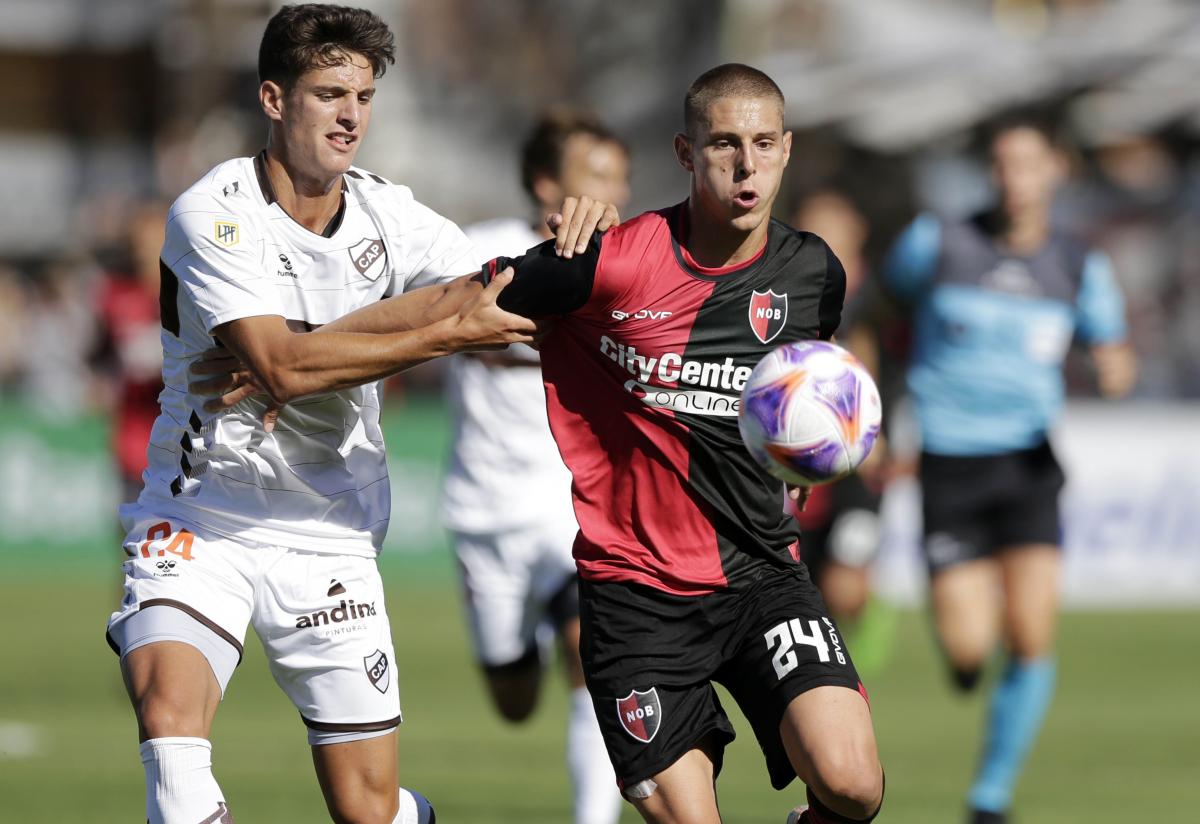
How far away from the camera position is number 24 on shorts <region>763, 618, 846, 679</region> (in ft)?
17.8

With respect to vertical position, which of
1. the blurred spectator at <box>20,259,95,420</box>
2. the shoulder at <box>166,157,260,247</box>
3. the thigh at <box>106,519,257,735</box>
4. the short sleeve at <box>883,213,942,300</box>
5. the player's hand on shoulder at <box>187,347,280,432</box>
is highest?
the blurred spectator at <box>20,259,95,420</box>

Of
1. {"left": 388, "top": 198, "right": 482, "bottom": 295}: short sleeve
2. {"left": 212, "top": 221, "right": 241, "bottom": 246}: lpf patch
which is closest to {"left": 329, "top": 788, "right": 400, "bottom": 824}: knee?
{"left": 388, "top": 198, "right": 482, "bottom": 295}: short sleeve

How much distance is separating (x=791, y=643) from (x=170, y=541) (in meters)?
1.86

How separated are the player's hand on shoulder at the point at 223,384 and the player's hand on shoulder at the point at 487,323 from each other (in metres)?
0.61

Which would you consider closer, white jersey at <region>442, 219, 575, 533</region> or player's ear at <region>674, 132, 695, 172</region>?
player's ear at <region>674, 132, 695, 172</region>

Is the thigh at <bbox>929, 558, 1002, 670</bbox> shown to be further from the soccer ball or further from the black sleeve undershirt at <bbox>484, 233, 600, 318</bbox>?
the black sleeve undershirt at <bbox>484, 233, 600, 318</bbox>

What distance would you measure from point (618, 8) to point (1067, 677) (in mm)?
18058

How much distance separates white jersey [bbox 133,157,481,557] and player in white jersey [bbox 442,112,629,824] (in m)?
2.04

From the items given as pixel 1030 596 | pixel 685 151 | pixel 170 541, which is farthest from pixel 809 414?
pixel 1030 596

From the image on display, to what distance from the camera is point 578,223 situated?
5.51 meters

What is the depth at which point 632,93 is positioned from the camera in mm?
27938

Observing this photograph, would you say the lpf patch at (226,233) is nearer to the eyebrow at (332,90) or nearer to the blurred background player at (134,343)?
the eyebrow at (332,90)

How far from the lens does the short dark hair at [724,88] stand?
17.9ft

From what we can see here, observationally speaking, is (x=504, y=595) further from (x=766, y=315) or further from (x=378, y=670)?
(x=766, y=315)
